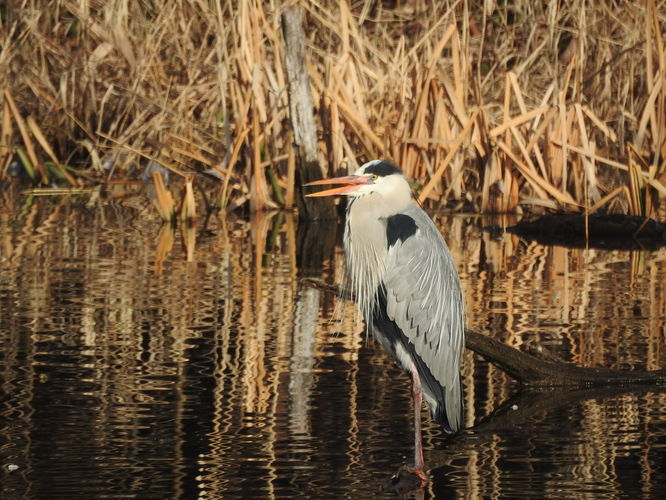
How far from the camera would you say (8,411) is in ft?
18.6

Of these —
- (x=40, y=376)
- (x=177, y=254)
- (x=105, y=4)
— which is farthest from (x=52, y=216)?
(x=40, y=376)

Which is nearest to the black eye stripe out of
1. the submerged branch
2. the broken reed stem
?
the submerged branch

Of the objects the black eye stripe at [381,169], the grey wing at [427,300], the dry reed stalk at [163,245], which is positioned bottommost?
the grey wing at [427,300]

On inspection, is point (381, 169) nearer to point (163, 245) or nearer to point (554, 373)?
point (554, 373)

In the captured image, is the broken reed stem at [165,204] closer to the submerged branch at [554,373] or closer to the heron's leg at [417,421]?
the submerged branch at [554,373]

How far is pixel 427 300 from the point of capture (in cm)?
546

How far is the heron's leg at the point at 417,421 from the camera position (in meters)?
4.89

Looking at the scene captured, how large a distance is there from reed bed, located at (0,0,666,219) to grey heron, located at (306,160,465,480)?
5.46 m

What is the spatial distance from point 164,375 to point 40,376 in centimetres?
60

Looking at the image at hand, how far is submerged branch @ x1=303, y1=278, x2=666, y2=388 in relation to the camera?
5945 mm

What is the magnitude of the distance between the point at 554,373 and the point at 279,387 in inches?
50.9

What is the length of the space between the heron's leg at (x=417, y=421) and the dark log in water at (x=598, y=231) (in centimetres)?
592

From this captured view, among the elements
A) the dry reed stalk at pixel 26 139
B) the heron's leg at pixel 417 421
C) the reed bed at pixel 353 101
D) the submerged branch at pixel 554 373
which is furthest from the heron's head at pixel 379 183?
the dry reed stalk at pixel 26 139

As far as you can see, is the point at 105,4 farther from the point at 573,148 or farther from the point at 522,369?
the point at 522,369
